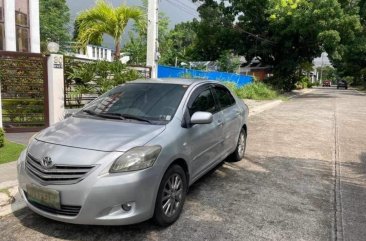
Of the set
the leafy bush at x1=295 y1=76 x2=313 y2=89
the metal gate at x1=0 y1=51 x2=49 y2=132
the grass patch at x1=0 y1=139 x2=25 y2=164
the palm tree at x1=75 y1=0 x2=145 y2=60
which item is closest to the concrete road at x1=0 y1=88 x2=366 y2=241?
the grass patch at x1=0 y1=139 x2=25 y2=164

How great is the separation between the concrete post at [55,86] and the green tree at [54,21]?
43.6 m

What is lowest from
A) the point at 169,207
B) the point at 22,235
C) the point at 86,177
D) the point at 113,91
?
the point at 22,235

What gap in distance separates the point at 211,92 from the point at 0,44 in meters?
11.4

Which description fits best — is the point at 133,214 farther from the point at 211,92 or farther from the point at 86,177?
the point at 211,92

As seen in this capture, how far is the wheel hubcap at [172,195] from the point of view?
12.6 feet

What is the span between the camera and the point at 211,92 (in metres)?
5.50

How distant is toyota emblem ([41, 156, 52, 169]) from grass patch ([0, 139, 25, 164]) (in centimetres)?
289

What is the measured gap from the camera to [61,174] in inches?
133

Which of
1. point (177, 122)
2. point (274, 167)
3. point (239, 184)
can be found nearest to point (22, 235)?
point (177, 122)

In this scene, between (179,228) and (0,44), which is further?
(0,44)

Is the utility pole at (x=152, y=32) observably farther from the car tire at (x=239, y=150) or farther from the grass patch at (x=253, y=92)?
the grass patch at (x=253, y=92)

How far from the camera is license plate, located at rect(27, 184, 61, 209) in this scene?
11.1ft

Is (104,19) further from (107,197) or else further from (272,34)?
(272,34)

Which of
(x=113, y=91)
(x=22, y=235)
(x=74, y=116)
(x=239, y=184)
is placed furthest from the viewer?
(x=239, y=184)
